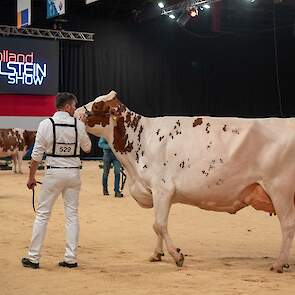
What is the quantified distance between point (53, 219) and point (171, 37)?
19692mm

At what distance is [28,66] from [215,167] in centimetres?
1795

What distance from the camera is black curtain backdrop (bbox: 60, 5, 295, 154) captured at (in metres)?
27.0

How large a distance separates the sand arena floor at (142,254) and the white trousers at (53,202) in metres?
0.21

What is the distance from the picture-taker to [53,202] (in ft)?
21.2

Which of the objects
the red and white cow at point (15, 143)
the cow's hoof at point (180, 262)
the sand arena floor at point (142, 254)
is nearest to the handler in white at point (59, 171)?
the sand arena floor at point (142, 254)

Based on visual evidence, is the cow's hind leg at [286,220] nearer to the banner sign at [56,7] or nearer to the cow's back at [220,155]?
the cow's back at [220,155]

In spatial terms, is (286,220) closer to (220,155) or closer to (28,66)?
(220,155)

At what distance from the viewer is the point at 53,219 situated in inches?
393

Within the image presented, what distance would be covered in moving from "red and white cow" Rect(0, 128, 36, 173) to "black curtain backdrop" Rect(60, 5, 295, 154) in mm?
7466

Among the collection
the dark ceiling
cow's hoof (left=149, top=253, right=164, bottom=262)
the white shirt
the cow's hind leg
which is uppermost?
the dark ceiling

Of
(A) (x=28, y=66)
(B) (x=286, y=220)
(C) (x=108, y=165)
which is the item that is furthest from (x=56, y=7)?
(B) (x=286, y=220)

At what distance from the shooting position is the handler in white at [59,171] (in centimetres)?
637

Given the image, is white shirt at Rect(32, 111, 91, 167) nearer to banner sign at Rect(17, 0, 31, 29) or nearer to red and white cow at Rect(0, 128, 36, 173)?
banner sign at Rect(17, 0, 31, 29)

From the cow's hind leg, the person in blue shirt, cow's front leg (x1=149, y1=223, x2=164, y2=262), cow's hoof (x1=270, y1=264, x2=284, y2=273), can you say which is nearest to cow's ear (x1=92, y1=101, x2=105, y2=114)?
cow's front leg (x1=149, y1=223, x2=164, y2=262)
